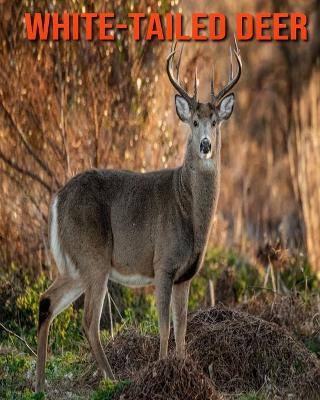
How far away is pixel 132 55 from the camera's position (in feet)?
42.2

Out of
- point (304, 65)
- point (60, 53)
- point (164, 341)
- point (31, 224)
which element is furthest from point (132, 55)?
point (304, 65)

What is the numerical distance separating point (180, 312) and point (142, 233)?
70 cm

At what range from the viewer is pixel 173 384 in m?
8.06

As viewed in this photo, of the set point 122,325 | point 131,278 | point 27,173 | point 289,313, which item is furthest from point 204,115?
point 27,173

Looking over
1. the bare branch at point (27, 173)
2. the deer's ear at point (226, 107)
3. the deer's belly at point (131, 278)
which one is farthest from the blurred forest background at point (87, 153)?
the deer's ear at point (226, 107)

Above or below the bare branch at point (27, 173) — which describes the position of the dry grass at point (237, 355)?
below

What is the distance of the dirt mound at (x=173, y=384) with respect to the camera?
8.06m

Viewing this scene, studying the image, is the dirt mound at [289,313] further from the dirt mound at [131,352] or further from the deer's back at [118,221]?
the deer's back at [118,221]

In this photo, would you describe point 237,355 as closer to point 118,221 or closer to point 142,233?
point 142,233

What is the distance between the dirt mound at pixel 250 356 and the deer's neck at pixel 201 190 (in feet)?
2.49

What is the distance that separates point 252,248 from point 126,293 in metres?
3.15

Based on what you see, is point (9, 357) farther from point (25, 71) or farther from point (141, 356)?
point (25, 71)

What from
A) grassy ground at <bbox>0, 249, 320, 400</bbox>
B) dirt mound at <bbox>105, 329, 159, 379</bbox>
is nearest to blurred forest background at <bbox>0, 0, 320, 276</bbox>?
grassy ground at <bbox>0, 249, 320, 400</bbox>

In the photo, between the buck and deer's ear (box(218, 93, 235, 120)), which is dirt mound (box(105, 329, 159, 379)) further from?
deer's ear (box(218, 93, 235, 120))
